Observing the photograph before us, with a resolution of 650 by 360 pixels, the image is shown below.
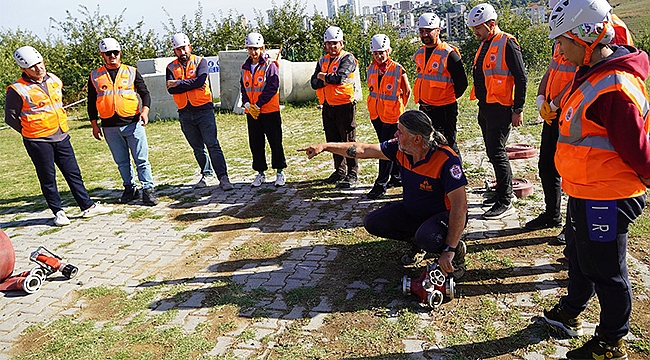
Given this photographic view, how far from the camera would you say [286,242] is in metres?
5.27

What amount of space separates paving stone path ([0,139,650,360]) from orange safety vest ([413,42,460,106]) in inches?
49.9

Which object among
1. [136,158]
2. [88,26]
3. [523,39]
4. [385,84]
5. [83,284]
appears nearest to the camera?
[83,284]

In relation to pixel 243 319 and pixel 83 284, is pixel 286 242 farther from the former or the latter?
pixel 83 284

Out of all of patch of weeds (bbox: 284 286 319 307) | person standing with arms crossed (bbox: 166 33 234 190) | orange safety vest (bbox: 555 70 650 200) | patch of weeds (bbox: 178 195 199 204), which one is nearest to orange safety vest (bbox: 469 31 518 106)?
orange safety vest (bbox: 555 70 650 200)

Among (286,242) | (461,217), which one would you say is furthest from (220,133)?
(461,217)

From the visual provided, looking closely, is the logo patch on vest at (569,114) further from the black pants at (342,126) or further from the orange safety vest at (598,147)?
the black pants at (342,126)

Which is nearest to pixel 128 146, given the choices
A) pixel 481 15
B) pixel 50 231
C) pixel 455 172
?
pixel 50 231

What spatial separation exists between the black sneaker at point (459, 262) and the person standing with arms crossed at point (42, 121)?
4901 millimetres

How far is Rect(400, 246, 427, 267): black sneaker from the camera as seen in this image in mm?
4465

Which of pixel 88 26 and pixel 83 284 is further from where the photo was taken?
pixel 88 26

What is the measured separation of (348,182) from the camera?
6.97 meters

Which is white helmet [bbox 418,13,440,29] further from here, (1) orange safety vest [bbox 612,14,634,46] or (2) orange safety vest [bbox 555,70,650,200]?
(2) orange safety vest [bbox 555,70,650,200]

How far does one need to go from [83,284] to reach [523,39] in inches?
677

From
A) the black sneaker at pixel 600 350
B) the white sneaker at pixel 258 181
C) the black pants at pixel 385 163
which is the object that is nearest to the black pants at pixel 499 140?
the black pants at pixel 385 163
